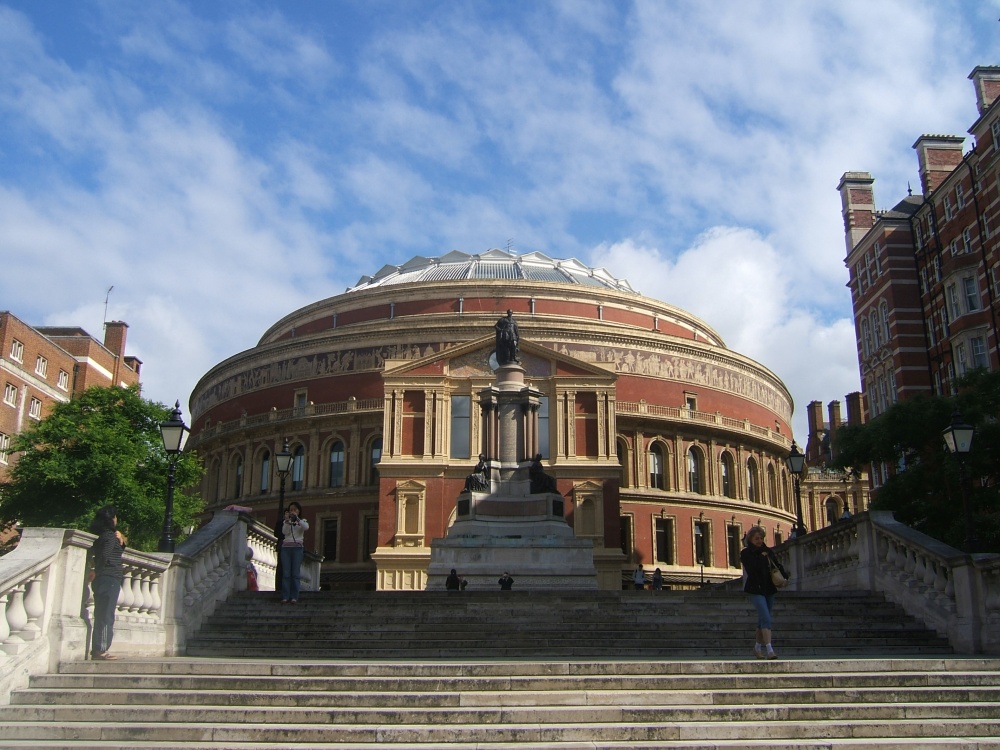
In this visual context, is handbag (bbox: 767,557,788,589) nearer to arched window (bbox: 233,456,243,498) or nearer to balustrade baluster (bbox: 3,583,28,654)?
balustrade baluster (bbox: 3,583,28,654)

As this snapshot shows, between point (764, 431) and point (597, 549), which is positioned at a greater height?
point (764, 431)

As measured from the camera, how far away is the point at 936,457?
30656 mm

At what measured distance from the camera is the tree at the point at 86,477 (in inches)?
1555

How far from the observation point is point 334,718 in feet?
30.4

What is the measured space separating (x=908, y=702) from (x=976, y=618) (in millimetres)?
4959

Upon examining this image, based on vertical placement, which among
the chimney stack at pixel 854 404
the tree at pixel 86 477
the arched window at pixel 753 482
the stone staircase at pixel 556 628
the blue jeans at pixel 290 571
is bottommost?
the stone staircase at pixel 556 628

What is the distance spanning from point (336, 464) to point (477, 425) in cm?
1114

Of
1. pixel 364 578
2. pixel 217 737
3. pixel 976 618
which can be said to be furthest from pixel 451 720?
pixel 364 578

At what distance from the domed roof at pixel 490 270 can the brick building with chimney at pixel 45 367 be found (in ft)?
61.4

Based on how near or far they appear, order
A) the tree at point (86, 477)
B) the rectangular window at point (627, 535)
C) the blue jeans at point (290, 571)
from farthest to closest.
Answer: the rectangular window at point (627, 535) → the tree at point (86, 477) → the blue jeans at point (290, 571)

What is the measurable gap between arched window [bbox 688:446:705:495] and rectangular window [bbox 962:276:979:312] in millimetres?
18460

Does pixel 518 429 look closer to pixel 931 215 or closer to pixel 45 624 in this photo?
pixel 45 624

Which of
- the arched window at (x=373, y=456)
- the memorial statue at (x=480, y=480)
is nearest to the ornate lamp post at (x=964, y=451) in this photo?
the memorial statue at (x=480, y=480)

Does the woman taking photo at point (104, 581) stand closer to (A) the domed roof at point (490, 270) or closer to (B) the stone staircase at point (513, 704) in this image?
(B) the stone staircase at point (513, 704)
